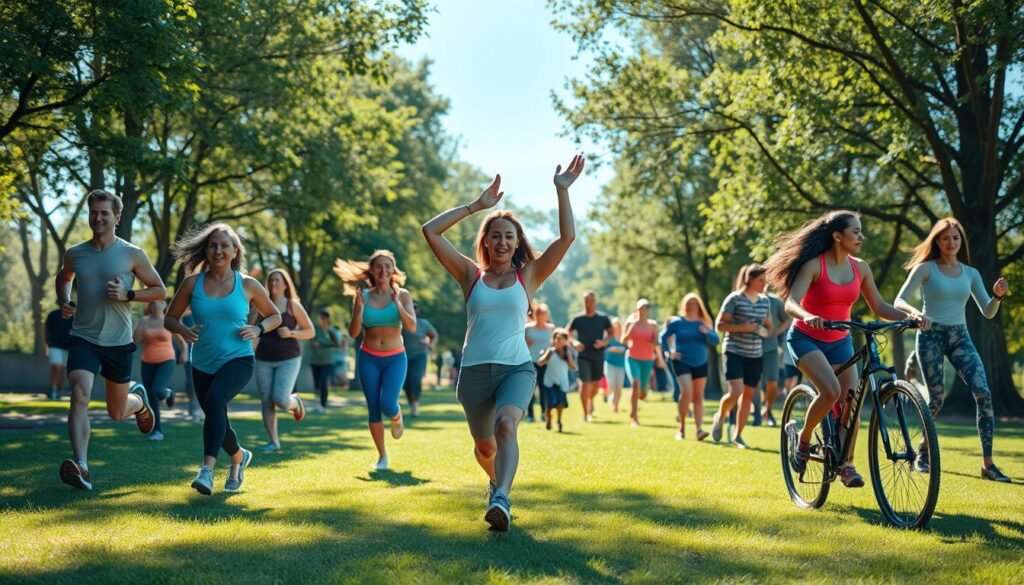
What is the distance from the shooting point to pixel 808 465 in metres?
7.30

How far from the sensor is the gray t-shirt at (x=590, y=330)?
688 inches

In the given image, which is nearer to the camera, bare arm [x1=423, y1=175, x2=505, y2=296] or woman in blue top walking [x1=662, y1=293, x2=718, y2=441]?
bare arm [x1=423, y1=175, x2=505, y2=296]

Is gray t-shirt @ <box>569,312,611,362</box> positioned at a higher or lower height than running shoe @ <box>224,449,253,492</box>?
higher

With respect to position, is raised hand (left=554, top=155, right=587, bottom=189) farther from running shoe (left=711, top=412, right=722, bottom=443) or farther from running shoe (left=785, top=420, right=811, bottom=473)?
running shoe (left=711, top=412, right=722, bottom=443)

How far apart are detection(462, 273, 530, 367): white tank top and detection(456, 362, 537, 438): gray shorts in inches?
2.0

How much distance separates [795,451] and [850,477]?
33.3 inches

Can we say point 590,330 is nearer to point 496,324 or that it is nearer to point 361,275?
point 361,275

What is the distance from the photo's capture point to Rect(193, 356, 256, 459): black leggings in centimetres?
747

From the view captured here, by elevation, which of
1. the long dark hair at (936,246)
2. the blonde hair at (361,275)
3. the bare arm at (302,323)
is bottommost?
the bare arm at (302,323)

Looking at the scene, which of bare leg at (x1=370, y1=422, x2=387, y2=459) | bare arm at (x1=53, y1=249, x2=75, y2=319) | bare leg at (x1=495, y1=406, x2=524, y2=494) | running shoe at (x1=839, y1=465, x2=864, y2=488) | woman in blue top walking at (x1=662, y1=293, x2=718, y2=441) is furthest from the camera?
woman in blue top walking at (x1=662, y1=293, x2=718, y2=441)

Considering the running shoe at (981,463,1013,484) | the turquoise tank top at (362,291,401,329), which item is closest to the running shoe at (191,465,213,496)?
the turquoise tank top at (362,291,401,329)

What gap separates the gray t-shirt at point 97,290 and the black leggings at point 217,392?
3.08 feet

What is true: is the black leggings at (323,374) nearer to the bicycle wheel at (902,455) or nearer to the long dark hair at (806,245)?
the long dark hair at (806,245)

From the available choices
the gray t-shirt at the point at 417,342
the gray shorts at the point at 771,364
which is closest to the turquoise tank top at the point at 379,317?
the gray shorts at the point at 771,364
